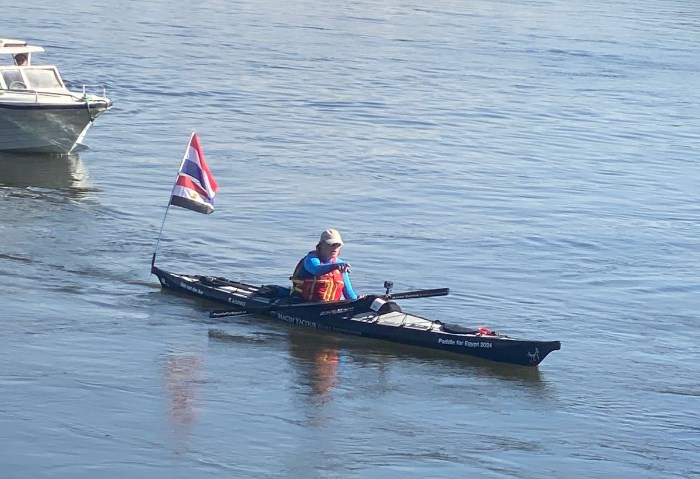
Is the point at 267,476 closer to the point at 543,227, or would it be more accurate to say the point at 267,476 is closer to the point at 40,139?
the point at 543,227

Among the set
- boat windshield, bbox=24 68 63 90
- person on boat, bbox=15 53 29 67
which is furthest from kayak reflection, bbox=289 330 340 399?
person on boat, bbox=15 53 29 67

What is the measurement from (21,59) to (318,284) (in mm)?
13242

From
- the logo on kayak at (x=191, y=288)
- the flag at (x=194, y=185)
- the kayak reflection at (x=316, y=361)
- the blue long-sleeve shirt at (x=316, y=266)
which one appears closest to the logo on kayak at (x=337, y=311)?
the kayak reflection at (x=316, y=361)

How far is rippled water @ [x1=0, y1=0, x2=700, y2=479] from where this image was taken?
14539 mm

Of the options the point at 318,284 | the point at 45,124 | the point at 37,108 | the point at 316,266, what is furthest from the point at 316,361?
the point at 45,124

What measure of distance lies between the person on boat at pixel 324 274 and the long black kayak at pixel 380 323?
21cm

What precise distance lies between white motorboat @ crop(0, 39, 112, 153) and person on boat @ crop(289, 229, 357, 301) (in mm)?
11159

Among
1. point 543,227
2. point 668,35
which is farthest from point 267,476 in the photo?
point 668,35

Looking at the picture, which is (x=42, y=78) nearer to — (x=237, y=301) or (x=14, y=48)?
(x=14, y=48)

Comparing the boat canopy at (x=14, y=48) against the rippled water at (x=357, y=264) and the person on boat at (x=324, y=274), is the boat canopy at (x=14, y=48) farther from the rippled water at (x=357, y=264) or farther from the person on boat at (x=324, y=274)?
the person on boat at (x=324, y=274)

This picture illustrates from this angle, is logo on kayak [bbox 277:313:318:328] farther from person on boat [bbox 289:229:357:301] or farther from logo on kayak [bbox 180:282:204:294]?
logo on kayak [bbox 180:282:204:294]

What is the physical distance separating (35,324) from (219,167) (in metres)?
12.5

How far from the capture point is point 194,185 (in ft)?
65.8

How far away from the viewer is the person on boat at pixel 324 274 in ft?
58.0
